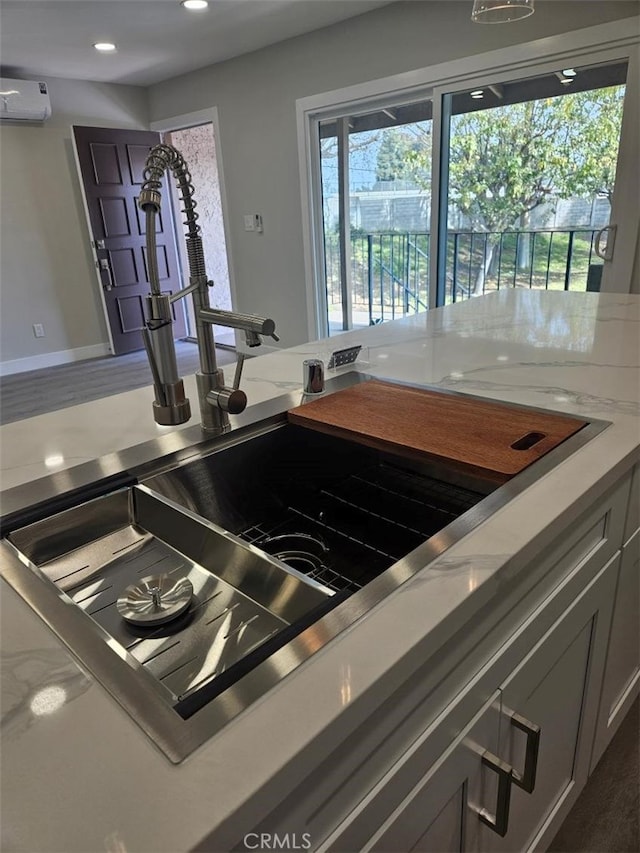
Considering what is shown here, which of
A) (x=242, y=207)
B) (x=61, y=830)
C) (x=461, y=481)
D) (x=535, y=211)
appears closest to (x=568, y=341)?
(x=461, y=481)

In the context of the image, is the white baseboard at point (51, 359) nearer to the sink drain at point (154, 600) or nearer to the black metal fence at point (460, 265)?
the black metal fence at point (460, 265)

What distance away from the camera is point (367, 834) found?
1.92 ft

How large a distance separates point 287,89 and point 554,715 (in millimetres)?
4514

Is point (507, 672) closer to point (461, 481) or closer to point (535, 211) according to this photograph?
point (461, 481)

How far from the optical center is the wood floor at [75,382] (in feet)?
14.3

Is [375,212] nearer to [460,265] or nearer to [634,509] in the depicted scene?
[460,265]

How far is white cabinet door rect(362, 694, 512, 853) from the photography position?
25.1 inches

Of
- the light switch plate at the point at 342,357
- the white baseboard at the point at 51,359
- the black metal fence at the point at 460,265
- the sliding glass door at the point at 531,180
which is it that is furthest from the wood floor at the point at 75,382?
the light switch plate at the point at 342,357

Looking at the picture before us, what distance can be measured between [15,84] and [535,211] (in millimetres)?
4200

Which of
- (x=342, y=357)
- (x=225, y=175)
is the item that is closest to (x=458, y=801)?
(x=342, y=357)

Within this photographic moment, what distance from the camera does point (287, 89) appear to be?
4.27 meters

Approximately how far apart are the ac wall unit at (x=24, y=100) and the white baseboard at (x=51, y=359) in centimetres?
200

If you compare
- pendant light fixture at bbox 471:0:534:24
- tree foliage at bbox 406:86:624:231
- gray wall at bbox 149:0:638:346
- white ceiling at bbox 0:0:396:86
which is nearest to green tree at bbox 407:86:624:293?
tree foliage at bbox 406:86:624:231

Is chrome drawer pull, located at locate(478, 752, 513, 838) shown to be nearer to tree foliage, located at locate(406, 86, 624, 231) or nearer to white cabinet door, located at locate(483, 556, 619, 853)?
white cabinet door, located at locate(483, 556, 619, 853)
